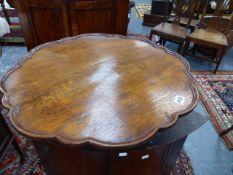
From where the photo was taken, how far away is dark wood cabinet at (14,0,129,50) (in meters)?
2.15

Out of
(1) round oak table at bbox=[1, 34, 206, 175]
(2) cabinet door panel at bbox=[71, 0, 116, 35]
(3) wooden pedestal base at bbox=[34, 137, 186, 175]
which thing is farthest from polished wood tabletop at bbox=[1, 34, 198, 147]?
(2) cabinet door panel at bbox=[71, 0, 116, 35]

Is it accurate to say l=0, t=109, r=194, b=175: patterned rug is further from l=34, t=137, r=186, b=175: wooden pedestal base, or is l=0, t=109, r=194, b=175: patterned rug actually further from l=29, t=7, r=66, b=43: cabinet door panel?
l=29, t=7, r=66, b=43: cabinet door panel

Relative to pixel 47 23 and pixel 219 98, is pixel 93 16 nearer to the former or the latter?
pixel 47 23

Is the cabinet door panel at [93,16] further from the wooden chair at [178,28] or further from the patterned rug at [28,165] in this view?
the patterned rug at [28,165]

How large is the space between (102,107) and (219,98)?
1.95 metres

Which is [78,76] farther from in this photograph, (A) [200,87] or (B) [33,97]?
(A) [200,87]

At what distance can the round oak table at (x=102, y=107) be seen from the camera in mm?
904

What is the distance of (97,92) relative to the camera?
43.3 inches

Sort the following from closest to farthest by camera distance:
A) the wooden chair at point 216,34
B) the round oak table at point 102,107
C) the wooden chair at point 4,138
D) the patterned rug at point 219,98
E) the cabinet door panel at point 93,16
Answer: the round oak table at point 102,107 → the wooden chair at point 4,138 → the patterned rug at point 219,98 → the cabinet door panel at point 93,16 → the wooden chair at point 216,34

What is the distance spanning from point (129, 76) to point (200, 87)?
168 cm

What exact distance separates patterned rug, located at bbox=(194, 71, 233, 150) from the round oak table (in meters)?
0.91

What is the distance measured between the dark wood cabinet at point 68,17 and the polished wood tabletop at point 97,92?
2.66 feet

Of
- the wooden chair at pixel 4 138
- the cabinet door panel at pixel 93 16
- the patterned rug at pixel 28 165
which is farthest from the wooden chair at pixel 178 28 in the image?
the wooden chair at pixel 4 138

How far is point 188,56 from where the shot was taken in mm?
3217
